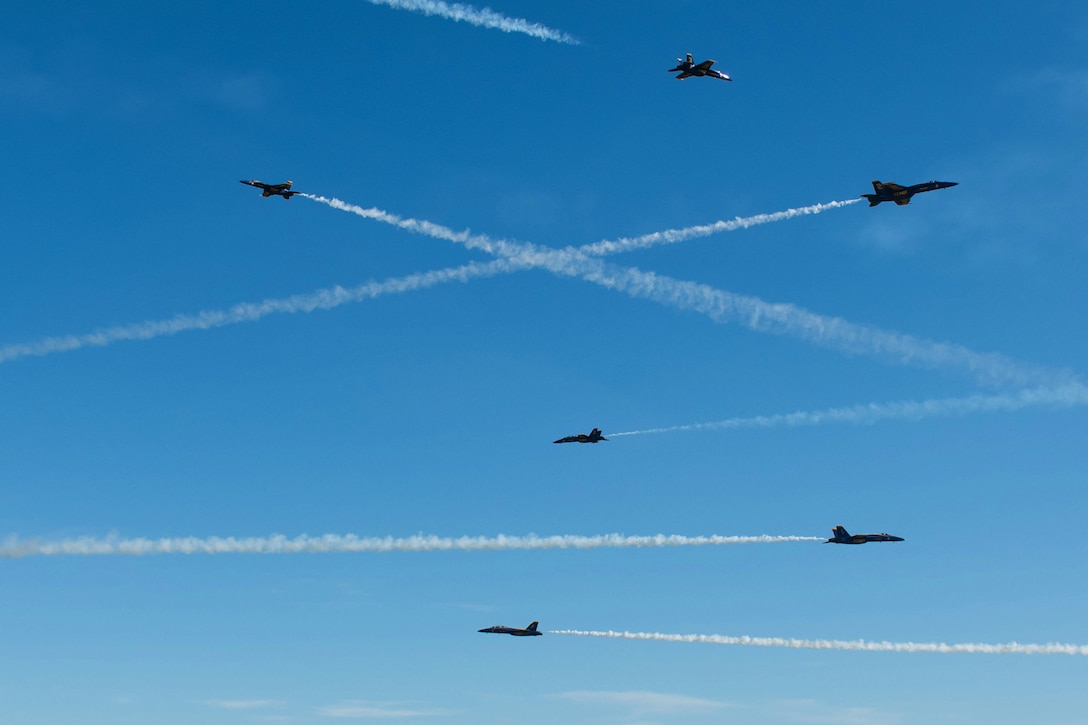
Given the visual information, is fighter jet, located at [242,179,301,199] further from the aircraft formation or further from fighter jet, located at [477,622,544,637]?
fighter jet, located at [477,622,544,637]

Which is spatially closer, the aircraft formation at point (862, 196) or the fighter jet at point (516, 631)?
the aircraft formation at point (862, 196)

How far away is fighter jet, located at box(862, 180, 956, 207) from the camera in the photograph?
150 meters

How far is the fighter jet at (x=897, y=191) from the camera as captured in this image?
150000 mm

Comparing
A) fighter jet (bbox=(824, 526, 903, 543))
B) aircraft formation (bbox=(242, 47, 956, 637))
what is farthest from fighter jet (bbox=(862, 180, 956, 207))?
fighter jet (bbox=(824, 526, 903, 543))

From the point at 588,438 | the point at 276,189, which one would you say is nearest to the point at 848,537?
the point at 588,438

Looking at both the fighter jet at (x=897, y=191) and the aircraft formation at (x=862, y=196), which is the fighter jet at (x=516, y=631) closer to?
the aircraft formation at (x=862, y=196)

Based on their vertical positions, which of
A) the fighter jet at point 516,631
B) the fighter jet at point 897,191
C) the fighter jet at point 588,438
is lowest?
the fighter jet at point 516,631

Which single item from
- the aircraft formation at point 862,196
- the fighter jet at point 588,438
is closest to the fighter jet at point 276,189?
the aircraft formation at point 862,196

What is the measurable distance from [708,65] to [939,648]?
87757 millimetres

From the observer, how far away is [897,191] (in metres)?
150

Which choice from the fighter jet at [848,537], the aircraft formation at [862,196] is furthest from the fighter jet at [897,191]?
the fighter jet at [848,537]

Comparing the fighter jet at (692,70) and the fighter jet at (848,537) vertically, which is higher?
the fighter jet at (692,70)

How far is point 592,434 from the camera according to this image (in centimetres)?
16462

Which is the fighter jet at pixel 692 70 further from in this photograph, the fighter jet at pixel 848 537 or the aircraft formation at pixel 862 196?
the fighter jet at pixel 848 537
